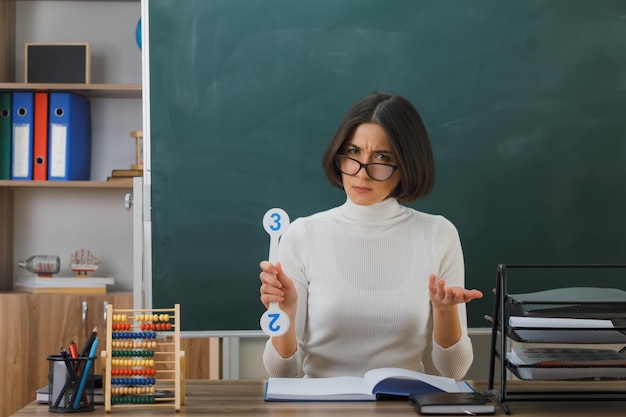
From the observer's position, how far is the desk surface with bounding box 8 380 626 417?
5.57 ft

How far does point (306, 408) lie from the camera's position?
174 cm

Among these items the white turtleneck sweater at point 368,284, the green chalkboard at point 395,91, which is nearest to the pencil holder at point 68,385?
the white turtleneck sweater at point 368,284

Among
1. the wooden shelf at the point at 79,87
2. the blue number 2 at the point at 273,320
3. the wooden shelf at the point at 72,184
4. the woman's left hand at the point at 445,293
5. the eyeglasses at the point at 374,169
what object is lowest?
the blue number 2 at the point at 273,320

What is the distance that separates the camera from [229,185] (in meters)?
3.05

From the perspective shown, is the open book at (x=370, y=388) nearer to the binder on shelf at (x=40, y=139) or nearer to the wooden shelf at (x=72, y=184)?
the wooden shelf at (x=72, y=184)

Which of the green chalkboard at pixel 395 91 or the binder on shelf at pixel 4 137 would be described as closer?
the green chalkboard at pixel 395 91

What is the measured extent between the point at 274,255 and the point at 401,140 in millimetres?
599

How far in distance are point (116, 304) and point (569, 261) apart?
1811 mm

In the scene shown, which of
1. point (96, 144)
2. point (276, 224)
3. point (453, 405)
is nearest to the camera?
point (453, 405)

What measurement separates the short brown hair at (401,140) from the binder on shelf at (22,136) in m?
1.72

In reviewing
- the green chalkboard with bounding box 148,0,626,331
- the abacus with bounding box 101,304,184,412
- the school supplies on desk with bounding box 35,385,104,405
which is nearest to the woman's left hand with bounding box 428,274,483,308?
the abacus with bounding box 101,304,184,412

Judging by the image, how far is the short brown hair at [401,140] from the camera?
2.33 meters

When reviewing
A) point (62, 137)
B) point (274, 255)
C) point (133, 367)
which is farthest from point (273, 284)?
point (62, 137)

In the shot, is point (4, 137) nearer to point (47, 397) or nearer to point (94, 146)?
point (94, 146)
